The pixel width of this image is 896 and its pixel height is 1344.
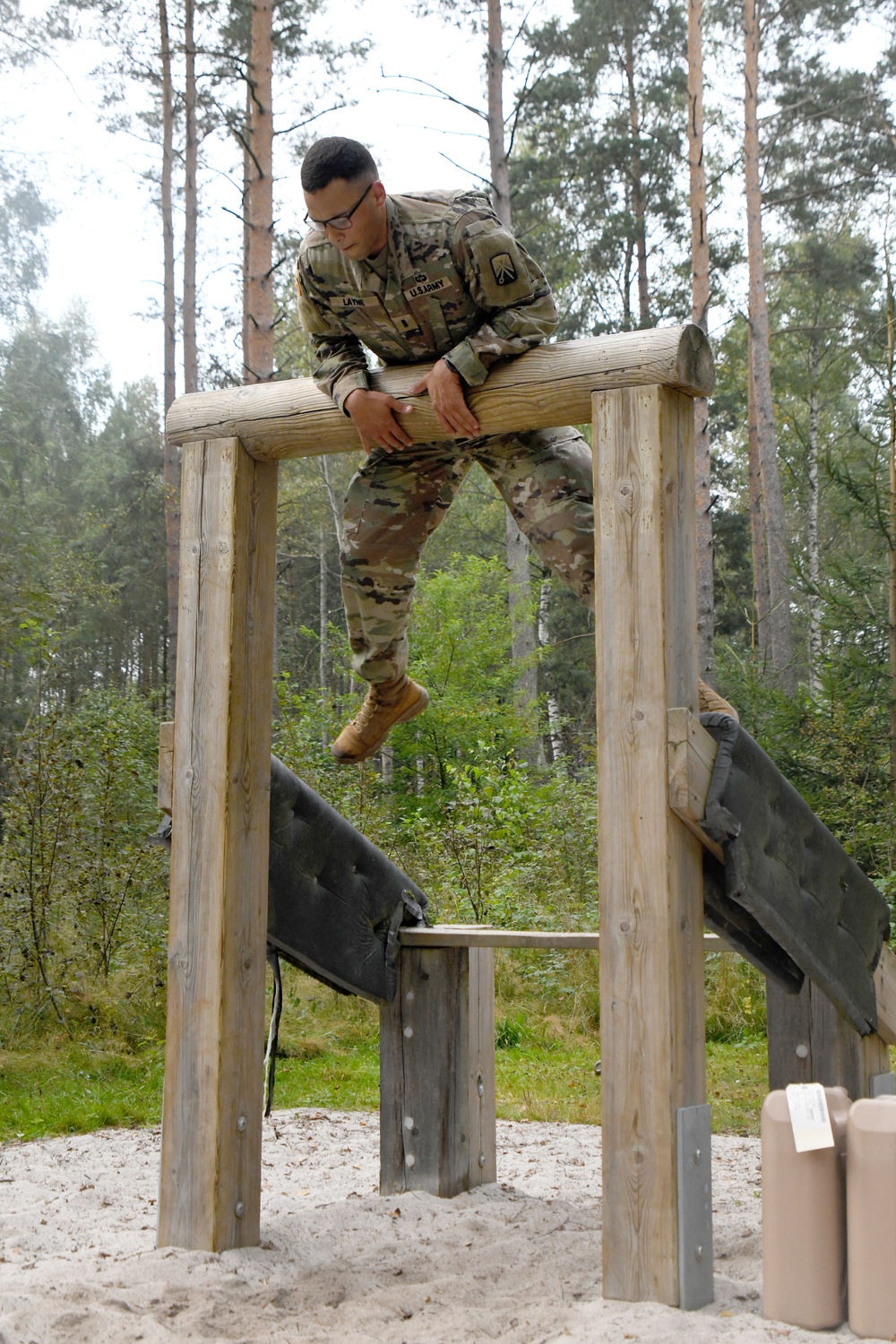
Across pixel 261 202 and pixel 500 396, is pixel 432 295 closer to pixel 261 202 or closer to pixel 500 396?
pixel 500 396

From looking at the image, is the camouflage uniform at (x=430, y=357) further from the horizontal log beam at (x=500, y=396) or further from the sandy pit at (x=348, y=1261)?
the sandy pit at (x=348, y=1261)

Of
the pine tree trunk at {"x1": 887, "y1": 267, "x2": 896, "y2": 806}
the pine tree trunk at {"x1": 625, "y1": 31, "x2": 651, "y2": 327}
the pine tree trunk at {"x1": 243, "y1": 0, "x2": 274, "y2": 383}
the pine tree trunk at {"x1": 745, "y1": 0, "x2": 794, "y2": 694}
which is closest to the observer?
the pine tree trunk at {"x1": 887, "y1": 267, "x2": 896, "y2": 806}

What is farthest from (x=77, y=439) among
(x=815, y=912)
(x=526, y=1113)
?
(x=815, y=912)

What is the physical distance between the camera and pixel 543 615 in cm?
1956

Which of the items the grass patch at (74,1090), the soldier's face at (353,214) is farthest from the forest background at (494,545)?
the soldier's face at (353,214)

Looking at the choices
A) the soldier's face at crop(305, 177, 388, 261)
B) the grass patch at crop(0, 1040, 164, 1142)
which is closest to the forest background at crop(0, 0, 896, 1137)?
the grass patch at crop(0, 1040, 164, 1142)

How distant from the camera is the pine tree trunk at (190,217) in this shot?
15.1 m

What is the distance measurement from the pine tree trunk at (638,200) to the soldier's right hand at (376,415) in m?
15.5

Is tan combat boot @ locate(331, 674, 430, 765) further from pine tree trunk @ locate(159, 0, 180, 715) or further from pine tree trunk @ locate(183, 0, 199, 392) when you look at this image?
pine tree trunk @ locate(183, 0, 199, 392)

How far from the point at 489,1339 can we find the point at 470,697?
39.0 feet

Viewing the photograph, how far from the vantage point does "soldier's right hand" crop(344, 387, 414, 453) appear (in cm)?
307

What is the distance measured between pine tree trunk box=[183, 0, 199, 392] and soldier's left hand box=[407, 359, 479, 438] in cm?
1263

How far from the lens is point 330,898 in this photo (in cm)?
376

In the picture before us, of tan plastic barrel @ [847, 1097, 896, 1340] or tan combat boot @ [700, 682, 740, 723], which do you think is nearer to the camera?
tan plastic barrel @ [847, 1097, 896, 1340]
